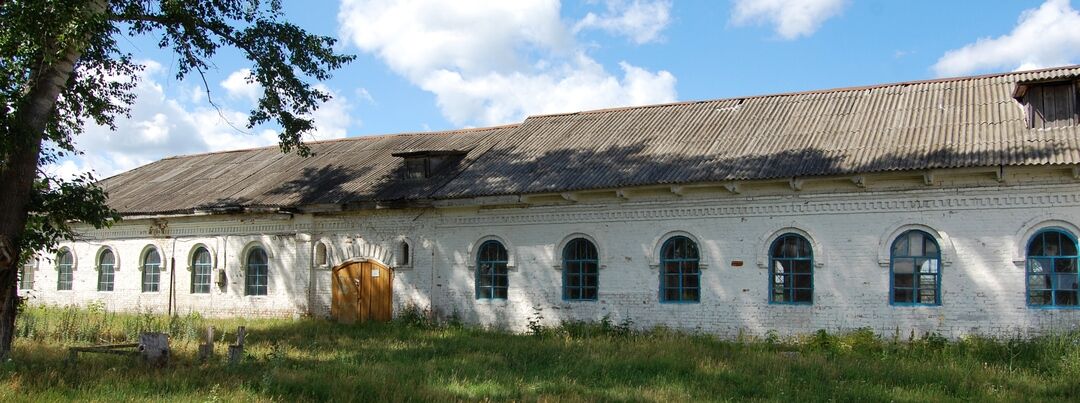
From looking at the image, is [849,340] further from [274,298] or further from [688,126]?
[274,298]

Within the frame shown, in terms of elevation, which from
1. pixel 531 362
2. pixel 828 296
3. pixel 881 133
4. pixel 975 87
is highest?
pixel 975 87

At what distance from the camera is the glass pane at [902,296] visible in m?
13.4

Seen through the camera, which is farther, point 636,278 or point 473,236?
point 473,236

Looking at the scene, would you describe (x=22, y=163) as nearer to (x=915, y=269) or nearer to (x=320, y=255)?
(x=320, y=255)

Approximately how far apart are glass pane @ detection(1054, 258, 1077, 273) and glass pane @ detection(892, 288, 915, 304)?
78.2 inches

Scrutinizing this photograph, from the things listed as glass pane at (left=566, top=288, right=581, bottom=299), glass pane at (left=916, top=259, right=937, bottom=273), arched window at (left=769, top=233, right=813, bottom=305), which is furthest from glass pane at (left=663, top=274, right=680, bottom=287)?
glass pane at (left=916, top=259, right=937, bottom=273)

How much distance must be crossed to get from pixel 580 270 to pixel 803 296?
13.4 ft

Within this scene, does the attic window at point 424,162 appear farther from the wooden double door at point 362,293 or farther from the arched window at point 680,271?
the arched window at point 680,271

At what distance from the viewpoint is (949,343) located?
12883 mm

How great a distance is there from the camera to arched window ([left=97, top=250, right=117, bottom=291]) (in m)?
22.4

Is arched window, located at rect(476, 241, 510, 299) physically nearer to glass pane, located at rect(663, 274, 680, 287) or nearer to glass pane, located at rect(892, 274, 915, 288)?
glass pane, located at rect(663, 274, 680, 287)

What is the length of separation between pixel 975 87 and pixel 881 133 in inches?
102

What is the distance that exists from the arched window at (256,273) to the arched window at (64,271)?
6159 millimetres

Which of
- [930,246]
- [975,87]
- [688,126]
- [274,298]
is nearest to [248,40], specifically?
[274,298]
